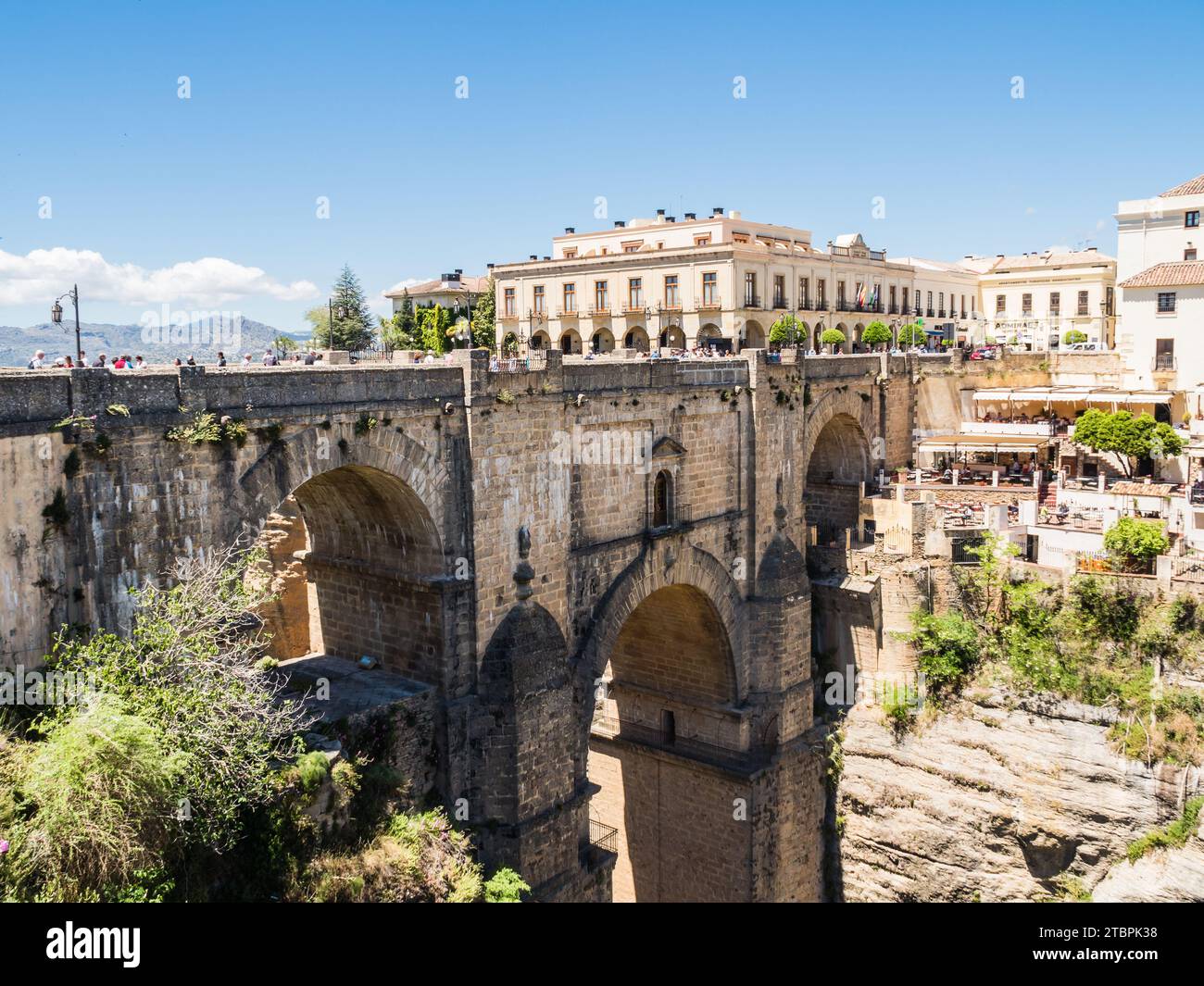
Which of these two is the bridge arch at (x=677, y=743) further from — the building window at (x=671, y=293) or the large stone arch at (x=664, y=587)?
the building window at (x=671, y=293)

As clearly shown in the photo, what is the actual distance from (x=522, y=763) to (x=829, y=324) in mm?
37983

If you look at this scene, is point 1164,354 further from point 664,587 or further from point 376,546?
point 376,546

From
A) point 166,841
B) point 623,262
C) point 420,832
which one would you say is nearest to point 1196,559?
point 420,832

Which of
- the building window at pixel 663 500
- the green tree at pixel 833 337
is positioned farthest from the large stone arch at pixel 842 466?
the building window at pixel 663 500

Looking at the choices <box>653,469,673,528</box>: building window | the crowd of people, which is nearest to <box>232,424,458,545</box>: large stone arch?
the crowd of people

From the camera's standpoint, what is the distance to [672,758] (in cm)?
→ 2566

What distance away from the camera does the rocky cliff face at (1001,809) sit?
78.7 feet

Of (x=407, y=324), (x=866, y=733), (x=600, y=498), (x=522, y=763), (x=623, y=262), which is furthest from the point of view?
(x=407, y=324)

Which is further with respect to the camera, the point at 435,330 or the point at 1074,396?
the point at 435,330

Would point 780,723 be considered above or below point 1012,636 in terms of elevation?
below

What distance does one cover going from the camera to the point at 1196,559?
26.1 meters

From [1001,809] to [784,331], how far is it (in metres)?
24.0

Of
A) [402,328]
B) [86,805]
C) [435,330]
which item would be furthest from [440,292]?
[86,805]
